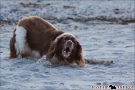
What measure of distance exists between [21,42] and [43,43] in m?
0.51

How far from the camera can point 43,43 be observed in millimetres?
8000

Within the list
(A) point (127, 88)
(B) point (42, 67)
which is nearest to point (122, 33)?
(B) point (42, 67)

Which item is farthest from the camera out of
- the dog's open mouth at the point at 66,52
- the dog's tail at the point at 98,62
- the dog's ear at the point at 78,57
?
the dog's tail at the point at 98,62

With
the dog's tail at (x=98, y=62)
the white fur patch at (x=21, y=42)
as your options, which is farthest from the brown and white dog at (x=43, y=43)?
the dog's tail at (x=98, y=62)

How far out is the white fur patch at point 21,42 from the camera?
26.9 ft

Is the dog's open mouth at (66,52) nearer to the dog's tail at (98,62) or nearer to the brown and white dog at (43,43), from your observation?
the brown and white dog at (43,43)

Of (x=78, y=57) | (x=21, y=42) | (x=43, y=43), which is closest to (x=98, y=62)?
(x=78, y=57)

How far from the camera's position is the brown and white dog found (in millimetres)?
7500

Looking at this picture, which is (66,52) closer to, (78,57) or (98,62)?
(78,57)

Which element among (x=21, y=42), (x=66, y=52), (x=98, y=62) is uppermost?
(x=21, y=42)

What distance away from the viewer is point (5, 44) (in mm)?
10125

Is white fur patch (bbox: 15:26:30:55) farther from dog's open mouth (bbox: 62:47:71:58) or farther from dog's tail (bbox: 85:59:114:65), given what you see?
dog's tail (bbox: 85:59:114:65)

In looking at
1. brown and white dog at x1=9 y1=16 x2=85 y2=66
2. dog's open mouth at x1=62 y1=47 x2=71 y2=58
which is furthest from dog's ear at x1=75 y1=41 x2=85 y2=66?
dog's open mouth at x1=62 y1=47 x2=71 y2=58

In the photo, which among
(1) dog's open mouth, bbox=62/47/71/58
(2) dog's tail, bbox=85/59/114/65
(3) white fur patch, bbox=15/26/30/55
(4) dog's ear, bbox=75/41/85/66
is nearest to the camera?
(1) dog's open mouth, bbox=62/47/71/58
